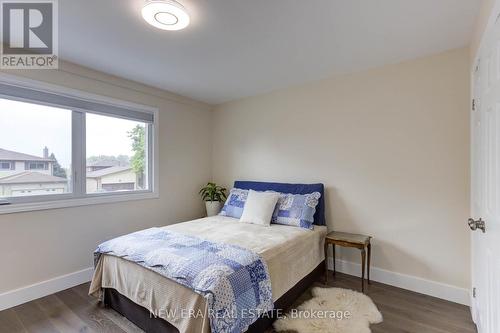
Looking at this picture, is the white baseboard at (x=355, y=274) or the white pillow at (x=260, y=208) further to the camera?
the white pillow at (x=260, y=208)

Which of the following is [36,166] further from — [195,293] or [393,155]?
[393,155]

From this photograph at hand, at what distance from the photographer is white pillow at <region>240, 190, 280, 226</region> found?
2932mm

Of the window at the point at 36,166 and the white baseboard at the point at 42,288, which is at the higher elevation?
the window at the point at 36,166

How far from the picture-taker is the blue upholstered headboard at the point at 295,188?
120 inches

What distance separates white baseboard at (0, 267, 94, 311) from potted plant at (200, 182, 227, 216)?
1704mm

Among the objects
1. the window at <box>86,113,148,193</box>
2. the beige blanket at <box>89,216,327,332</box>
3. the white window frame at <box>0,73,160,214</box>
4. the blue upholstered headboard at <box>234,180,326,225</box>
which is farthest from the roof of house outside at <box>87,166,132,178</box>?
the blue upholstered headboard at <box>234,180,326,225</box>

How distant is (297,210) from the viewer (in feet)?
9.69

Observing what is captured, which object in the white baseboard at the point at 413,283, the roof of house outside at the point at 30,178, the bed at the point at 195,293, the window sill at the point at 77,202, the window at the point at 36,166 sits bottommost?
the white baseboard at the point at 413,283

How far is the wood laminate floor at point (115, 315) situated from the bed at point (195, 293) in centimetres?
14

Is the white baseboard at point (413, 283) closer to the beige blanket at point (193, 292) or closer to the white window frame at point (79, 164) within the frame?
the beige blanket at point (193, 292)

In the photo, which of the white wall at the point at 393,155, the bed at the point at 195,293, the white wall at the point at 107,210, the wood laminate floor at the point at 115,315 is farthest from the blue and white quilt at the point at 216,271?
the white wall at the point at 393,155

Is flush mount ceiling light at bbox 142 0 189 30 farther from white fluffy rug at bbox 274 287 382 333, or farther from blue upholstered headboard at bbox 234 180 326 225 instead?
white fluffy rug at bbox 274 287 382 333

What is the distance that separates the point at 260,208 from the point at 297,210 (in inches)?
17.4

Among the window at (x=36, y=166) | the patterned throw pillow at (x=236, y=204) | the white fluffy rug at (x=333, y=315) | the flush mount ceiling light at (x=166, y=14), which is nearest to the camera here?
the flush mount ceiling light at (x=166, y=14)
